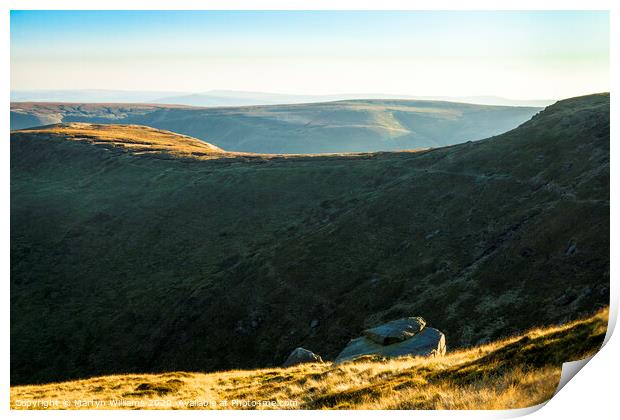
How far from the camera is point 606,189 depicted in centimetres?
4341

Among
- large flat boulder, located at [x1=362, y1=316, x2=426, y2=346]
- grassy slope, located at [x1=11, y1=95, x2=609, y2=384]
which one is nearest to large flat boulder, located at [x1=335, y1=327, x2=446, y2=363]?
large flat boulder, located at [x1=362, y1=316, x2=426, y2=346]

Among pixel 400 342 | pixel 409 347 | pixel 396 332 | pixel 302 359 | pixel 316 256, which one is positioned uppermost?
pixel 396 332

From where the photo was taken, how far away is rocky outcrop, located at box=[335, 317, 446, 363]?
87.7 ft

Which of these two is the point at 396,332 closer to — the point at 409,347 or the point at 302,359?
the point at 409,347

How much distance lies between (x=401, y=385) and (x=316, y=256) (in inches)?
1454

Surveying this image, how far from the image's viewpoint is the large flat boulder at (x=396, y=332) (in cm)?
2831

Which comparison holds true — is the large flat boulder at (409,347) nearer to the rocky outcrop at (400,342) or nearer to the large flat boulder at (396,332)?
the rocky outcrop at (400,342)

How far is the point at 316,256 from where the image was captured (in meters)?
56.1

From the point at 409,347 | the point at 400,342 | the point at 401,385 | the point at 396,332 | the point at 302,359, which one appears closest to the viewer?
the point at 401,385

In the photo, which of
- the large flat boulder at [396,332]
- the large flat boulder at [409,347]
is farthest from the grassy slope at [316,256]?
the large flat boulder at [409,347]

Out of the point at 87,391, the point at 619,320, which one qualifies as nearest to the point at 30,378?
the point at 87,391

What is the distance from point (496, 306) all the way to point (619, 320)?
713 inches

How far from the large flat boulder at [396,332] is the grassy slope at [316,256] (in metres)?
7.04

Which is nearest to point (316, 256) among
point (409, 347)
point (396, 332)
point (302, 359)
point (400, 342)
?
point (302, 359)
